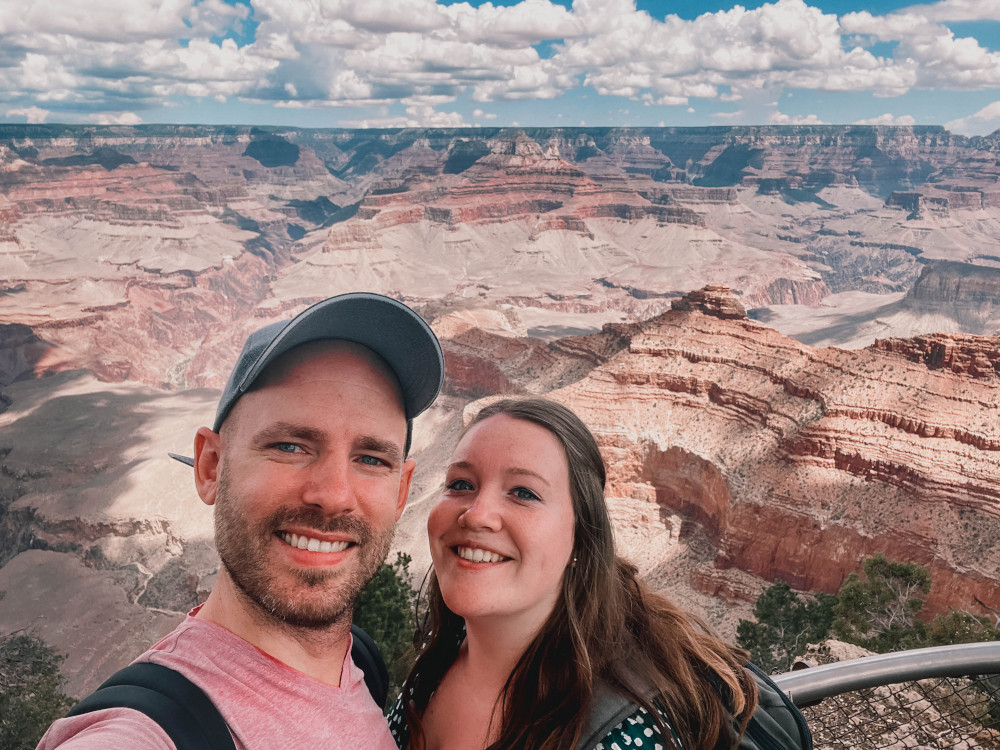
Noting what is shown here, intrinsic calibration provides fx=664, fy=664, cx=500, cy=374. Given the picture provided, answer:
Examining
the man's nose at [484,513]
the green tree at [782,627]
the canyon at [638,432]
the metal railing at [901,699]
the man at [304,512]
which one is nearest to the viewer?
the man at [304,512]

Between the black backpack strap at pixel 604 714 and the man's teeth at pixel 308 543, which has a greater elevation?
the man's teeth at pixel 308 543

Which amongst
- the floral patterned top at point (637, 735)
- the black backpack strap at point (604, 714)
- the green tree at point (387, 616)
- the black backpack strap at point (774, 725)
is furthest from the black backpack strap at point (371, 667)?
the green tree at point (387, 616)

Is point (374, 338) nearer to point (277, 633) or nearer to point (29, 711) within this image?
point (277, 633)

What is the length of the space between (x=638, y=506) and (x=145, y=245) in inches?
6793

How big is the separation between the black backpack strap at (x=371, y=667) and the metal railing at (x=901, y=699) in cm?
243

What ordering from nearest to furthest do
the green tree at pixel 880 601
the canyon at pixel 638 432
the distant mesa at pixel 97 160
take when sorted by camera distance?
the green tree at pixel 880 601 → the canyon at pixel 638 432 → the distant mesa at pixel 97 160

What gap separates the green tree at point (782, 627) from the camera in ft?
65.5

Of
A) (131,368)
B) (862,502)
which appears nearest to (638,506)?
(862,502)

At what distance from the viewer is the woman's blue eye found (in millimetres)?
3531

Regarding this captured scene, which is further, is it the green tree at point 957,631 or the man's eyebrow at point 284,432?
the green tree at point 957,631

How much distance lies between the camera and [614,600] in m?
3.59

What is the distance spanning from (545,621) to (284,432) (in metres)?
1.81

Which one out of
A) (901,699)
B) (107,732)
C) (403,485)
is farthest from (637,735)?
(901,699)

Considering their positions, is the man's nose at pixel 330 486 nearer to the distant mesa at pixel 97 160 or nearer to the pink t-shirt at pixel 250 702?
the pink t-shirt at pixel 250 702
